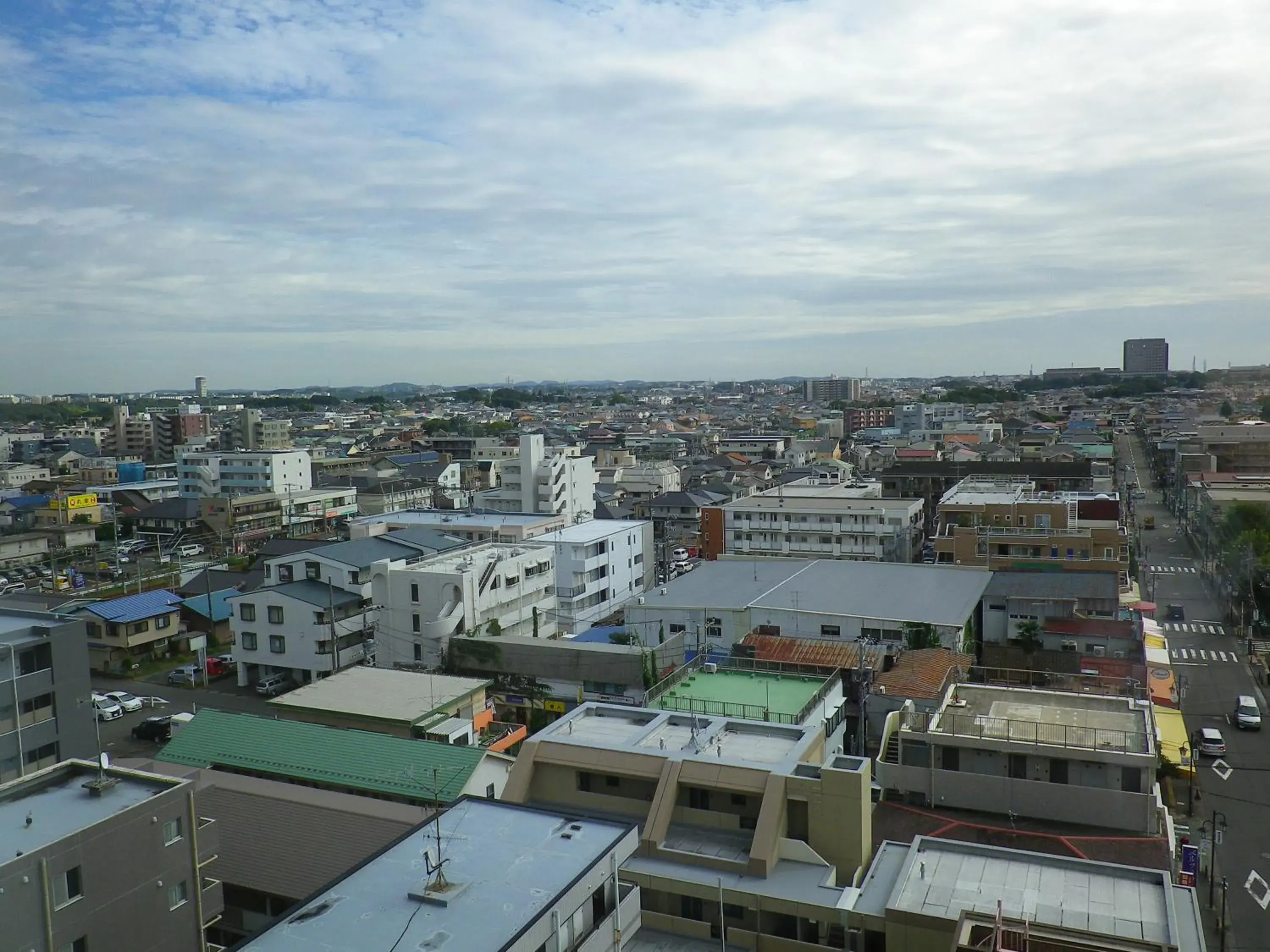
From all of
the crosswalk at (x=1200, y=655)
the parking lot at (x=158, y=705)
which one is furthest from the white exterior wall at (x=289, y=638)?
the crosswalk at (x=1200, y=655)

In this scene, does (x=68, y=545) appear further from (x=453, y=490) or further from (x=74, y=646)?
(x=74, y=646)

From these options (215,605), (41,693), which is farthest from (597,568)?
(41,693)

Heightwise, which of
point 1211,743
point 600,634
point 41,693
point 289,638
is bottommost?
point 1211,743

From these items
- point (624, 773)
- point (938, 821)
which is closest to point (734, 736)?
point (624, 773)

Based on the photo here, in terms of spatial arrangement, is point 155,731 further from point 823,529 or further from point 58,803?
point 823,529

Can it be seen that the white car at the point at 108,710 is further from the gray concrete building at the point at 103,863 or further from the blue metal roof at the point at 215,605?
the gray concrete building at the point at 103,863
